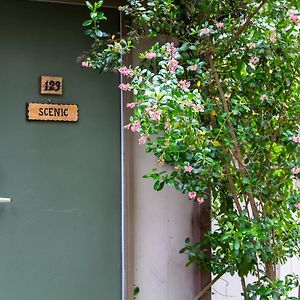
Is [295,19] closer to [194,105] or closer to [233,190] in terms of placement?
[194,105]

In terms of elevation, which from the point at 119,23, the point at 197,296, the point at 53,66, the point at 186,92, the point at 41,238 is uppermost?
the point at 119,23

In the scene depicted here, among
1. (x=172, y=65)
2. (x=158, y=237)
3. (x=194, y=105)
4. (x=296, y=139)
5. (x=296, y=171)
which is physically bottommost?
(x=158, y=237)

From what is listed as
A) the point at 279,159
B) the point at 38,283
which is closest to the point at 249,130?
the point at 279,159

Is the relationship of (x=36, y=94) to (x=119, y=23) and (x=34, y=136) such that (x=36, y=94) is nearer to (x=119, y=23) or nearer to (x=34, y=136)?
(x=34, y=136)

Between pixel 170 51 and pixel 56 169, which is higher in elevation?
pixel 170 51

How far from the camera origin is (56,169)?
293 cm

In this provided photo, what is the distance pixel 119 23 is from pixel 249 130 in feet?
3.33

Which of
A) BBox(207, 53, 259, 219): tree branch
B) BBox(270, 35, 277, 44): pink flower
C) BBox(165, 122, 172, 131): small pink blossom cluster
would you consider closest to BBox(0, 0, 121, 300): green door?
BBox(207, 53, 259, 219): tree branch

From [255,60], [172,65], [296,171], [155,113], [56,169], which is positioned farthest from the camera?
[56,169]

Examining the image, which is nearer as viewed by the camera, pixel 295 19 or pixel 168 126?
pixel 168 126

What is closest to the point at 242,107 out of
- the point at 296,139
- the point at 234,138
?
the point at 234,138

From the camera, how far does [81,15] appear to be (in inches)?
119

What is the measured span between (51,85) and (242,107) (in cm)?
105

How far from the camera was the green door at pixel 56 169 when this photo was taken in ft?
9.36
